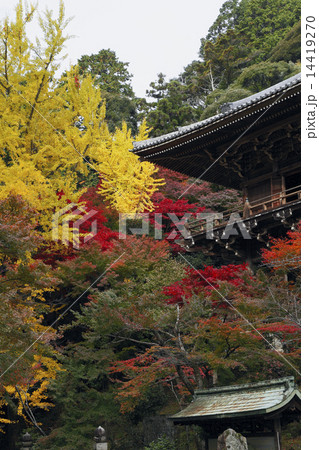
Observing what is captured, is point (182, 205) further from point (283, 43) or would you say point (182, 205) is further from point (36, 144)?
point (283, 43)

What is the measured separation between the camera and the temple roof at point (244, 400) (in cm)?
653

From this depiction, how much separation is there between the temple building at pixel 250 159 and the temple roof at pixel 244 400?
627 centimetres

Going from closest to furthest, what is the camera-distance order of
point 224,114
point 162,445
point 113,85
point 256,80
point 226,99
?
point 162,445
point 224,114
point 226,99
point 256,80
point 113,85

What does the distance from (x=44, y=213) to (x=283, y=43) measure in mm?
23295

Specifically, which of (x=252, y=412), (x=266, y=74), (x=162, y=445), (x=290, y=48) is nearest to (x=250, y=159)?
(x=162, y=445)

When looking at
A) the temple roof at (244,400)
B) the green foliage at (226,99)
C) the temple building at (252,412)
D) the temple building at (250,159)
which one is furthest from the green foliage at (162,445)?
the green foliage at (226,99)

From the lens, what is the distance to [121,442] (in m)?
12.4

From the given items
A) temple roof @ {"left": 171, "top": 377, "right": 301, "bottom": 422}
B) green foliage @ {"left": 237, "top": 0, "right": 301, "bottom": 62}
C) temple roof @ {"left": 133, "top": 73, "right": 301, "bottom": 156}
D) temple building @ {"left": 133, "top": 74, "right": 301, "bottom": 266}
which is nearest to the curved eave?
temple roof @ {"left": 171, "top": 377, "right": 301, "bottom": 422}

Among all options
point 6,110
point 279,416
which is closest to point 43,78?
point 6,110

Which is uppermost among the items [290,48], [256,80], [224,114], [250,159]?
[290,48]

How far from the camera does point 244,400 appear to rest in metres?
7.07

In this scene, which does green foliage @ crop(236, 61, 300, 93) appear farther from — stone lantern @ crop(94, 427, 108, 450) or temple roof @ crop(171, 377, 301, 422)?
stone lantern @ crop(94, 427, 108, 450)

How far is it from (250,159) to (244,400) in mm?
9072

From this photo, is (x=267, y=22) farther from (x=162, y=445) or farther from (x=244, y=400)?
(x=244, y=400)
